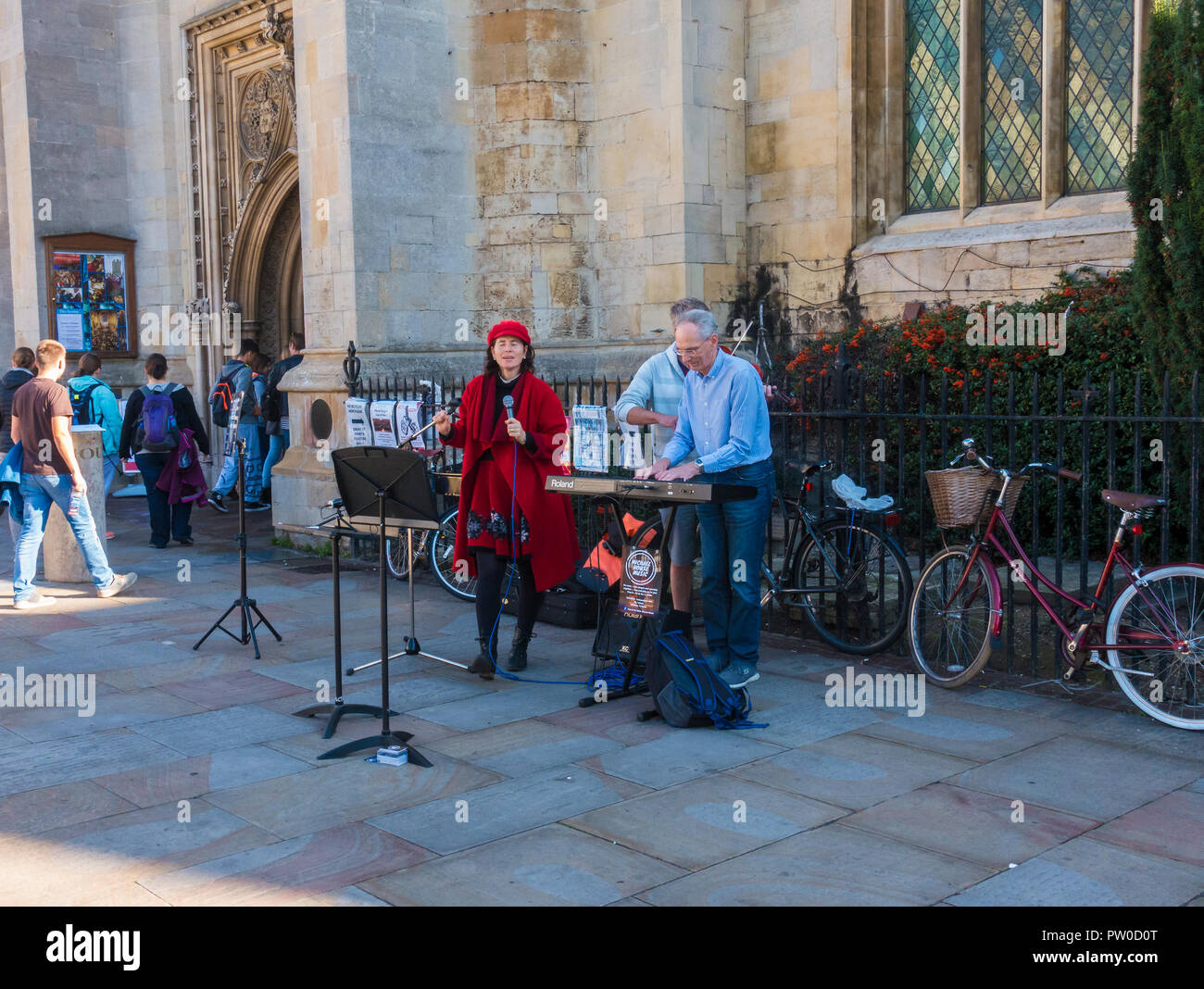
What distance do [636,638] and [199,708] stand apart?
2.15 metres

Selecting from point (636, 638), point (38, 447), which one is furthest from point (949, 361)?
point (38, 447)

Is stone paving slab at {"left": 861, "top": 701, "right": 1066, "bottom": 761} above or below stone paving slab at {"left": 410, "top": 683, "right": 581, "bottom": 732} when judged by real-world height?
below

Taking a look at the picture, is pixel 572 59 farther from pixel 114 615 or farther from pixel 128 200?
pixel 128 200

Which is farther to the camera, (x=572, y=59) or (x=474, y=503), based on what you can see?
(x=572, y=59)

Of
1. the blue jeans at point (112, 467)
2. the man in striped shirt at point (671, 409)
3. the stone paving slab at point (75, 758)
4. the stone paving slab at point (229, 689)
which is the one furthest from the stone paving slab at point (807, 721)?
the blue jeans at point (112, 467)

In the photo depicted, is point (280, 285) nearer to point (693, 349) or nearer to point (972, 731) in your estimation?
point (693, 349)

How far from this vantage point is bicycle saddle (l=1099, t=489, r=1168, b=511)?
5418mm

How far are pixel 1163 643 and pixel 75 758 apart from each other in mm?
4688

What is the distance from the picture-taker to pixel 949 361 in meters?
9.08

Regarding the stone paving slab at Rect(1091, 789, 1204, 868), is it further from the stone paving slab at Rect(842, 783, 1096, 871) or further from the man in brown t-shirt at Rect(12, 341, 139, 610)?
the man in brown t-shirt at Rect(12, 341, 139, 610)

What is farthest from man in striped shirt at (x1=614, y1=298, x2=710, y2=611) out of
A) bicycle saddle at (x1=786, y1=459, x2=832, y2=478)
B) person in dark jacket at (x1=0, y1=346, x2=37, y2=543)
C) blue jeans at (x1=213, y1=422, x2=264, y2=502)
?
blue jeans at (x1=213, y1=422, x2=264, y2=502)

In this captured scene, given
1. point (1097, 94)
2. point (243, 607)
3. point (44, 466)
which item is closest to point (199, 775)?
point (243, 607)

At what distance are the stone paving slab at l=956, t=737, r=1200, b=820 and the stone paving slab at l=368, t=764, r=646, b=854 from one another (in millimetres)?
1432

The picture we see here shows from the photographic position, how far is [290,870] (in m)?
4.11
